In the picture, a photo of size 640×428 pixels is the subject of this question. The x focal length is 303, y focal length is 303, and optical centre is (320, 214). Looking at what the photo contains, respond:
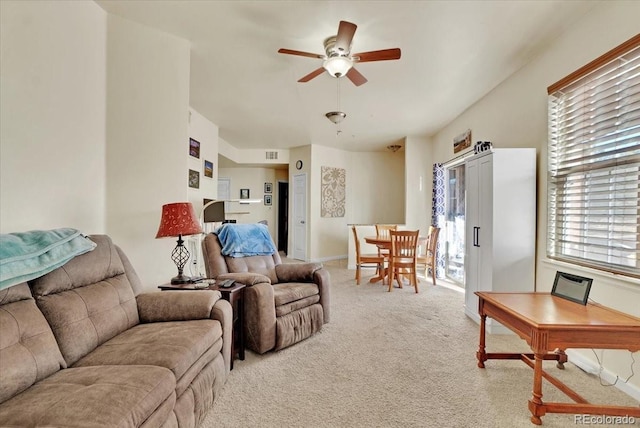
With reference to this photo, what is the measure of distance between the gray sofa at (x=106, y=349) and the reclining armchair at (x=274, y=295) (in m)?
0.35

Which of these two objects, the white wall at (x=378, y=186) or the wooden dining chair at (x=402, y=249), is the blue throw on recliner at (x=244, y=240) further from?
the white wall at (x=378, y=186)

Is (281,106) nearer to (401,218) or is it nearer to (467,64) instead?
(467,64)

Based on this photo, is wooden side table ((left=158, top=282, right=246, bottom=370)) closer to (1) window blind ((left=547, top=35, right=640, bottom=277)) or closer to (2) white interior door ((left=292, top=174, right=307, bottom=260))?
(1) window blind ((left=547, top=35, right=640, bottom=277))

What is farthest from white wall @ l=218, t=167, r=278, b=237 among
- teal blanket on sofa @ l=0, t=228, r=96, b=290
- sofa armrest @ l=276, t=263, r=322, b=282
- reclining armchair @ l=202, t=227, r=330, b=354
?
teal blanket on sofa @ l=0, t=228, r=96, b=290

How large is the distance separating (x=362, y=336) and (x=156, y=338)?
1.82 meters

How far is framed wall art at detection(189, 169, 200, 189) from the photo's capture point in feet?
14.7

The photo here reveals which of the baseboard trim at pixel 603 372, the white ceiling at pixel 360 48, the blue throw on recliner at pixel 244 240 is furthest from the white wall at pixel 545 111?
the blue throw on recliner at pixel 244 240

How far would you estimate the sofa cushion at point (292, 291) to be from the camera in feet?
8.35

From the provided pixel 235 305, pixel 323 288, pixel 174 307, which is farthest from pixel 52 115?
pixel 323 288

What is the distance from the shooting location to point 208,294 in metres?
2.00

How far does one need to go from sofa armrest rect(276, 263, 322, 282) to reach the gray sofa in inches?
40.1

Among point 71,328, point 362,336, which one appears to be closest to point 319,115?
point 362,336

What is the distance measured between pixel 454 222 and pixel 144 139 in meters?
4.69

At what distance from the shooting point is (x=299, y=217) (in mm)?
7316
